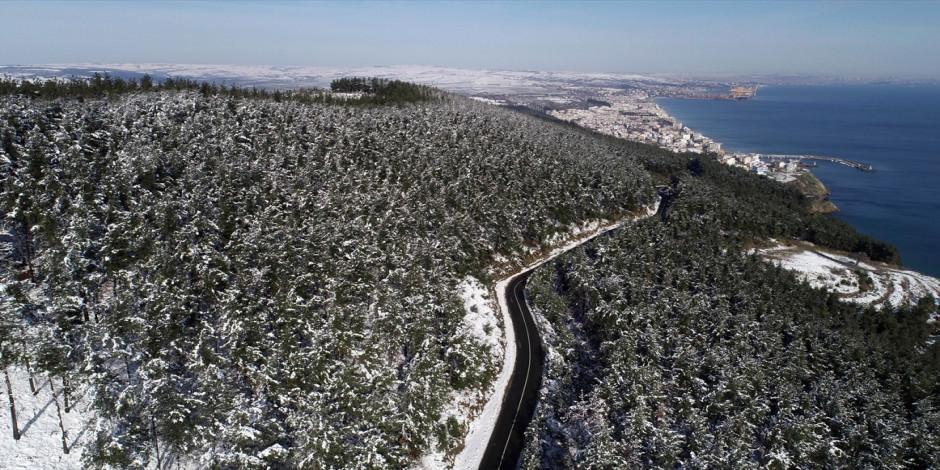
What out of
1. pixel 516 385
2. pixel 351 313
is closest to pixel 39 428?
pixel 351 313

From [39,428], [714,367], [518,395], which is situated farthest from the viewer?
[518,395]

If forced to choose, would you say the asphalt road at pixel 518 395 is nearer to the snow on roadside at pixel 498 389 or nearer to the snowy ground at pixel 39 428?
the snow on roadside at pixel 498 389

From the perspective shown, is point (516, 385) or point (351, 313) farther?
Answer: point (516, 385)

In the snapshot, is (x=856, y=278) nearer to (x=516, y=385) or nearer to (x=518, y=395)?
(x=516, y=385)

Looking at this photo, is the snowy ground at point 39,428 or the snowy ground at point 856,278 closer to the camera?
the snowy ground at point 39,428

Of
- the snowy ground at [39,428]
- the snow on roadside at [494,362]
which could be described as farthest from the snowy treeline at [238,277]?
the snowy ground at [39,428]

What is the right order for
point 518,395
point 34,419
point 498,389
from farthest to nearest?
point 498,389
point 518,395
point 34,419

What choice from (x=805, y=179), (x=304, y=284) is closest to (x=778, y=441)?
(x=304, y=284)
